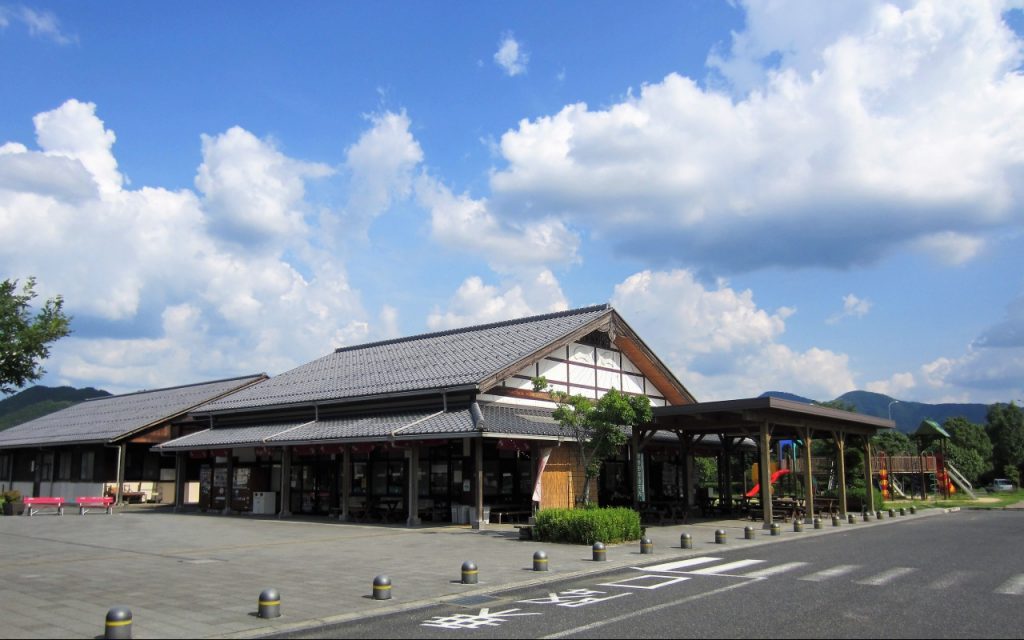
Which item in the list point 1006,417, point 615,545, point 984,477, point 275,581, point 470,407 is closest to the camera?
point 275,581

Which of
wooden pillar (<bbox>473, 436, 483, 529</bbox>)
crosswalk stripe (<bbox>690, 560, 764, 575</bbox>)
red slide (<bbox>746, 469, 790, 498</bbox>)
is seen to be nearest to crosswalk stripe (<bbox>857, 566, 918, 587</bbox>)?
crosswalk stripe (<bbox>690, 560, 764, 575</bbox>)

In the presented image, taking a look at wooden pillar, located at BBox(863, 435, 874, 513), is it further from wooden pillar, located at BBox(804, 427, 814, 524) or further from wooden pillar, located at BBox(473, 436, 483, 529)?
wooden pillar, located at BBox(473, 436, 483, 529)

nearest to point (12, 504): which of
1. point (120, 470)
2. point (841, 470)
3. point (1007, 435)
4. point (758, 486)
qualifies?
point (120, 470)

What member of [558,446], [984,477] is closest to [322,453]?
[558,446]

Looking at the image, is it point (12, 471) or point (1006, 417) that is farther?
point (1006, 417)

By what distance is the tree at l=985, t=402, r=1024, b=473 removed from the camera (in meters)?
64.5

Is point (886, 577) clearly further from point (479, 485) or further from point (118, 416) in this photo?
point (118, 416)

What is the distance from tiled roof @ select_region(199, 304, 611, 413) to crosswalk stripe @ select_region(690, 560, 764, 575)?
970 cm

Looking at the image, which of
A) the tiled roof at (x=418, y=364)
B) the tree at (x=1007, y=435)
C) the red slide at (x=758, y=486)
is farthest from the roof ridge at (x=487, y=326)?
the tree at (x=1007, y=435)

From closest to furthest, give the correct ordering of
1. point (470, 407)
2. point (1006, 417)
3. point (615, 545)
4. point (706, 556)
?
point (706, 556) → point (615, 545) → point (470, 407) → point (1006, 417)

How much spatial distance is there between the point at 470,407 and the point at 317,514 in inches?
323

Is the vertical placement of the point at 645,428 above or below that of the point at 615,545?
above

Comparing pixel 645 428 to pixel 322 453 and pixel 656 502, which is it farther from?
pixel 322 453

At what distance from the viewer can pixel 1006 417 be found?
2712 inches
